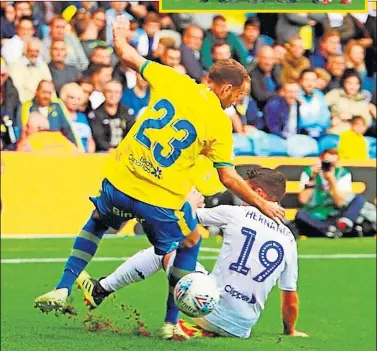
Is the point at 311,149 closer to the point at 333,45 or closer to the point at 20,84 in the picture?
the point at 333,45

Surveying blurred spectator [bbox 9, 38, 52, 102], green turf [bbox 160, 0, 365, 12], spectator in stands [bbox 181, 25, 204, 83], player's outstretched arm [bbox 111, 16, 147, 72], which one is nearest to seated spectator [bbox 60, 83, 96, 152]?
blurred spectator [bbox 9, 38, 52, 102]

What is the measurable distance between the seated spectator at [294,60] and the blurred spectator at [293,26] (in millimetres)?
154

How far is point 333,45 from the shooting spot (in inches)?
755

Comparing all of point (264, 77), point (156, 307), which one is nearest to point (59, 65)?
point (264, 77)

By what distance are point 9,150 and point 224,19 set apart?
4.16 meters

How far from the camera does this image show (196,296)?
7898mm

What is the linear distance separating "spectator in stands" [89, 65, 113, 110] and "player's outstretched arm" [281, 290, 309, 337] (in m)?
8.02

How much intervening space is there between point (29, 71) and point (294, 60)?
401 centimetres

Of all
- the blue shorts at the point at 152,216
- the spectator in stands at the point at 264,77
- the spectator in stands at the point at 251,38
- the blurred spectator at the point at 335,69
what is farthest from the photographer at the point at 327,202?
the blue shorts at the point at 152,216

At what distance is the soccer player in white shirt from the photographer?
28.5ft

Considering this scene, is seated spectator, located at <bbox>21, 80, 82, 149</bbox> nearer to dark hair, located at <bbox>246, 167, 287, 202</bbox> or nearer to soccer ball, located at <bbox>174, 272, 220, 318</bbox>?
dark hair, located at <bbox>246, 167, 287, 202</bbox>

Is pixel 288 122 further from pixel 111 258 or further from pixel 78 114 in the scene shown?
pixel 111 258

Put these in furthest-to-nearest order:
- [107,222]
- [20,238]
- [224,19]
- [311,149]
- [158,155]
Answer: [224,19] → [311,149] → [20,238] → [107,222] → [158,155]

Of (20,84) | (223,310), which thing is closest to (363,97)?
(20,84)
